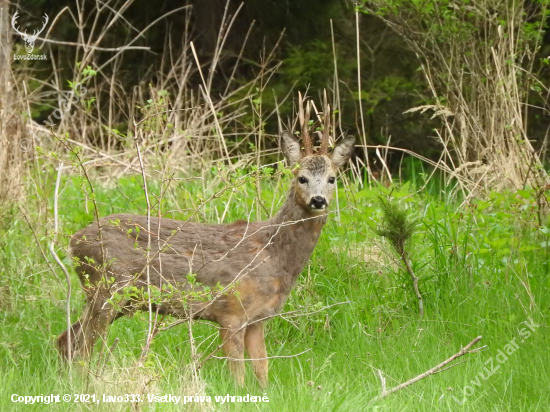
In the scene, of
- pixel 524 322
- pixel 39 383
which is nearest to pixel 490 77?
pixel 524 322

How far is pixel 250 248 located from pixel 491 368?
1.58 metres

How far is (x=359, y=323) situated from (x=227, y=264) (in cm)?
94

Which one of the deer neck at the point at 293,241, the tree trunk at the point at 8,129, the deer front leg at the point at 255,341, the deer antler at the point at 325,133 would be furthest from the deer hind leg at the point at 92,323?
the tree trunk at the point at 8,129

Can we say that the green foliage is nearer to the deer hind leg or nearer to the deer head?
the deer head

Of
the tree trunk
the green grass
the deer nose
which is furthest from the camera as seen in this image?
the tree trunk

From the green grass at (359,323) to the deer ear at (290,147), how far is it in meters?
0.39

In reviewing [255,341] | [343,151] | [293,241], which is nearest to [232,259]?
[293,241]

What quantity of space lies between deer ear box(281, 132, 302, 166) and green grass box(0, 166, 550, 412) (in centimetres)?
39

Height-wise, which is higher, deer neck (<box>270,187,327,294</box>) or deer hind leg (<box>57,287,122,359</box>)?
deer neck (<box>270,187,327,294</box>)

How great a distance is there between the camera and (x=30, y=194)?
7.31m

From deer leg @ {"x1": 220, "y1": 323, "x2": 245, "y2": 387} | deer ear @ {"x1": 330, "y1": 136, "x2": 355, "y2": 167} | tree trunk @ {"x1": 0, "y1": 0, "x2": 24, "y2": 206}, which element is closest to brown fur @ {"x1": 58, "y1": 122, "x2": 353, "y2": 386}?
deer leg @ {"x1": 220, "y1": 323, "x2": 245, "y2": 387}

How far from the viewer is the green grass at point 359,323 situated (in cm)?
453

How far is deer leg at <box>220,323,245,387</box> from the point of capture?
5.20 meters

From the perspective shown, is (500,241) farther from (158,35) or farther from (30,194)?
(158,35)
